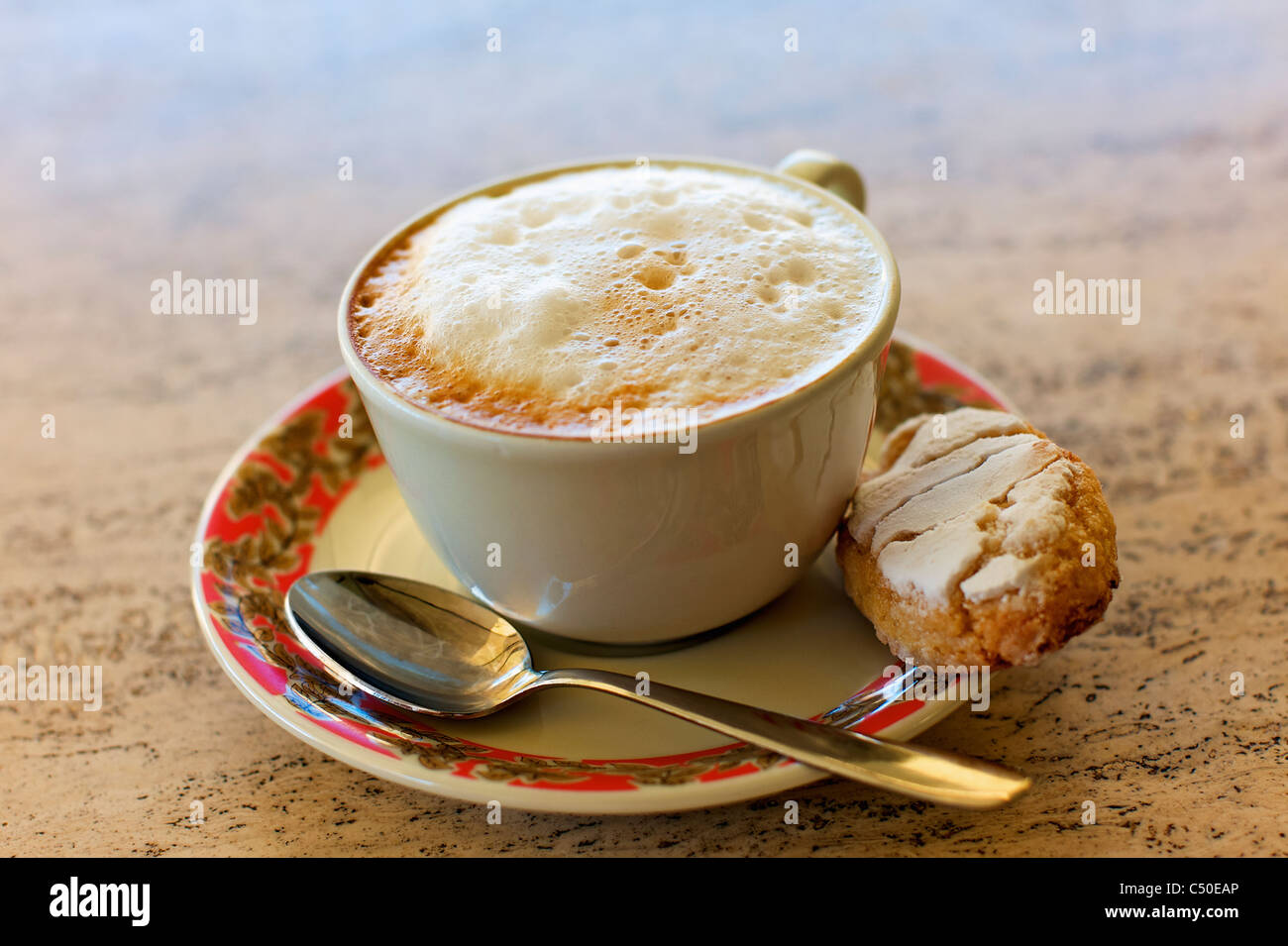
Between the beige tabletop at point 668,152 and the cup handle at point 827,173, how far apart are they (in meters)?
0.51

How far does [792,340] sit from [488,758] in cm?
49

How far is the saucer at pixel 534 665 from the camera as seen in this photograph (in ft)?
3.14

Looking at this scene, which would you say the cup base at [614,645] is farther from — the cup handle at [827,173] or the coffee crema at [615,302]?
the cup handle at [827,173]

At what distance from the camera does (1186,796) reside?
3.40ft

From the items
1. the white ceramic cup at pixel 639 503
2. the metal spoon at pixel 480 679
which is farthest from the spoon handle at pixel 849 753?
the white ceramic cup at pixel 639 503

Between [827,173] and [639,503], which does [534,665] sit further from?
[827,173]

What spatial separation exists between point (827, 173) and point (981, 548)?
24.2 inches

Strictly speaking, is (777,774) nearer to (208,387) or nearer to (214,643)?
(214,643)

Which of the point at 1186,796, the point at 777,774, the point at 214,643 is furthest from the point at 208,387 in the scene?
the point at 1186,796

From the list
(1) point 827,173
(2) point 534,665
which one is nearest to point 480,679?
(2) point 534,665

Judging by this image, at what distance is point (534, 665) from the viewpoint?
1.16 meters

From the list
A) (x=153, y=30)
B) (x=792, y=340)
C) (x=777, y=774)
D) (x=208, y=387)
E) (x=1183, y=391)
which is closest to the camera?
(x=777, y=774)

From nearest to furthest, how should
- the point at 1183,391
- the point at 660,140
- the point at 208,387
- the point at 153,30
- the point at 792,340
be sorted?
the point at 792,340
the point at 1183,391
the point at 208,387
the point at 660,140
the point at 153,30
